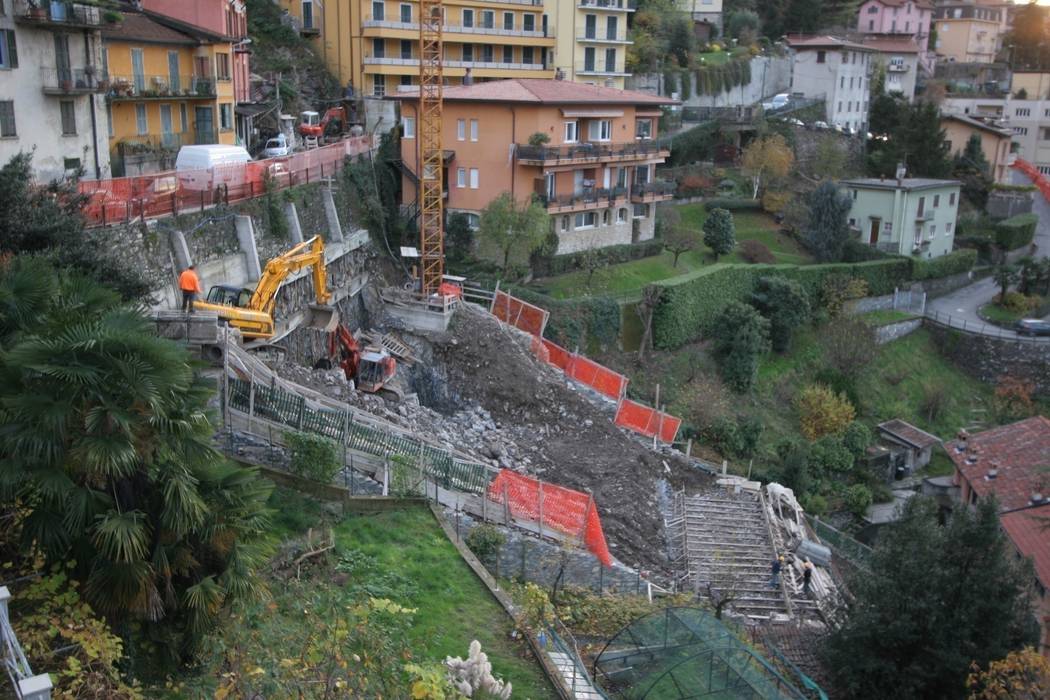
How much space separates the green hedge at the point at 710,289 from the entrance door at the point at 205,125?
18881 millimetres

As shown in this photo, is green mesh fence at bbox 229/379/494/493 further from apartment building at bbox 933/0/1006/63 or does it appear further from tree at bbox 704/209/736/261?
apartment building at bbox 933/0/1006/63

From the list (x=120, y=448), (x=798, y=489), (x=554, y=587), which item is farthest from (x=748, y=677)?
(x=798, y=489)

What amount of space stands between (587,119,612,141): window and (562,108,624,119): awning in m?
0.40

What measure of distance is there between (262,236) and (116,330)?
20820mm

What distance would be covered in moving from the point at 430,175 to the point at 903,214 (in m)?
27.1

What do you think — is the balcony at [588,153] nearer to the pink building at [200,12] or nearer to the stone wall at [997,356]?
the pink building at [200,12]

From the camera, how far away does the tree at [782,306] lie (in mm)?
43125

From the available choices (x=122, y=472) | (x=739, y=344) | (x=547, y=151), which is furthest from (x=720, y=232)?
(x=122, y=472)

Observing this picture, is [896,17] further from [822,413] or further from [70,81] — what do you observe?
[70,81]

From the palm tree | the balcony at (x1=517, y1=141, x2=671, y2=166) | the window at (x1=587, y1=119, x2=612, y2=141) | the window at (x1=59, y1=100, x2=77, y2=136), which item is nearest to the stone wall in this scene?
the balcony at (x1=517, y1=141, x2=671, y2=166)

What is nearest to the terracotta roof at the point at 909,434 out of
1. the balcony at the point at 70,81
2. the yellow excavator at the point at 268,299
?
the yellow excavator at the point at 268,299

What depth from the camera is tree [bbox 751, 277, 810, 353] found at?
43.1 m

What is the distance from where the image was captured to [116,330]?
37.2 feet

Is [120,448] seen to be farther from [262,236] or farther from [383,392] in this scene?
[262,236]
